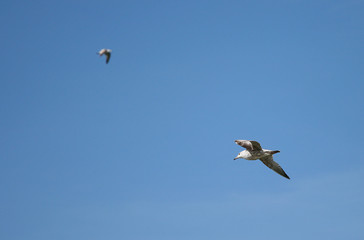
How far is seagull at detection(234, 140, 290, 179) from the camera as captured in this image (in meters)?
37.3

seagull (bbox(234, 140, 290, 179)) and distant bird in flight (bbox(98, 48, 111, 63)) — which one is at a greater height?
→ distant bird in flight (bbox(98, 48, 111, 63))

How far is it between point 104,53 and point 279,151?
1695cm

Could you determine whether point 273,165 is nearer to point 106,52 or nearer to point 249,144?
point 249,144

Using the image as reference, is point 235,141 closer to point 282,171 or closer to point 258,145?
point 258,145

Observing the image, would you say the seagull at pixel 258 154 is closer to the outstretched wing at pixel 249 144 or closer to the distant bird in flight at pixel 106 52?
the outstretched wing at pixel 249 144

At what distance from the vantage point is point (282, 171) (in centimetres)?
4166

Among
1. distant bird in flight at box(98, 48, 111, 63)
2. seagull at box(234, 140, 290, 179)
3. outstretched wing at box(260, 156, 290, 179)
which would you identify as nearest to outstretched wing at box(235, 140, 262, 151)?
seagull at box(234, 140, 290, 179)

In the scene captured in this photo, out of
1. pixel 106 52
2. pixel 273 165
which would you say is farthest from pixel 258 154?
pixel 106 52

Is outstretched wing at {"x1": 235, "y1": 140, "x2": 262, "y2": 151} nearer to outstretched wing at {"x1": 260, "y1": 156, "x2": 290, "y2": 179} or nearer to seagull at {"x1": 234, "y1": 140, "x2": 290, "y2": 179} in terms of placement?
seagull at {"x1": 234, "y1": 140, "x2": 290, "y2": 179}

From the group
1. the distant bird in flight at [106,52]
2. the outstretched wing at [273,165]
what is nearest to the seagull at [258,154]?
the outstretched wing at [273,165]

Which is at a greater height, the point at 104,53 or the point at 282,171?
the point at 104,53

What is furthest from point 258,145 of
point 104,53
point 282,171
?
point 104,53

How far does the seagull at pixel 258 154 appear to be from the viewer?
37312 mm

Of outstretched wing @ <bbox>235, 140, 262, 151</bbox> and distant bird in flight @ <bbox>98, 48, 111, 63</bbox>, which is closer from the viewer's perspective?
distant bird in flight @ <bbox>98, 48, 111, 63</bbox>
